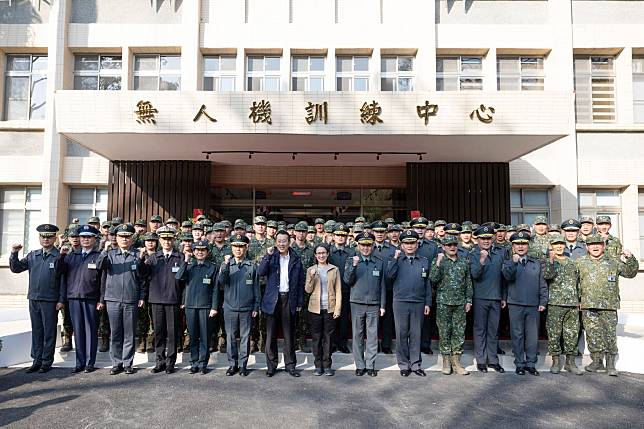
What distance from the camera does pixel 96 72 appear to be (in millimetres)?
12469

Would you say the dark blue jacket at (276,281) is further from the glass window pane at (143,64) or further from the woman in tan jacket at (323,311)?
the glass window pane at (143,64)

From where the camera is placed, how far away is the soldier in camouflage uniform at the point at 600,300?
585cm

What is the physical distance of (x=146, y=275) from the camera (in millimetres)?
5816

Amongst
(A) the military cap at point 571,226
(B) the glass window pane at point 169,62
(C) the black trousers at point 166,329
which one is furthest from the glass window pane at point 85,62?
(A) the military cap at point 571,226

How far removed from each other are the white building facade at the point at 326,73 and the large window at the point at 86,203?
3cm

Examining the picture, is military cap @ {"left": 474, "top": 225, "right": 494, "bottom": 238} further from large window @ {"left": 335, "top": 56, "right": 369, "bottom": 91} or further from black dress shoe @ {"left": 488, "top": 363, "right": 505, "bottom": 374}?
large window @ {"left": 335, "top": 56, "right": 369, "bottom": 91}

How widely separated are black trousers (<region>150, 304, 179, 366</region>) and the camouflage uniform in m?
3.46

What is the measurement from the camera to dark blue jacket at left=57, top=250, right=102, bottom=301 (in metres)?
5.84

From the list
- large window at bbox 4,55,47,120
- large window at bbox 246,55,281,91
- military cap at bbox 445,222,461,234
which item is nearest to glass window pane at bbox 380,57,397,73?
large window at bbox 246,55,281,91

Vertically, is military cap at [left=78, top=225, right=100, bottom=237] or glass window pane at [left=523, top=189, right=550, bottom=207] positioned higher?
glass window pane at [left=523, top=189, right=550, bottom=207]

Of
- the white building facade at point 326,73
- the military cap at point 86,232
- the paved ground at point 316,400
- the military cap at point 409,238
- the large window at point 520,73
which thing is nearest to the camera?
the paved ground at point 316,400

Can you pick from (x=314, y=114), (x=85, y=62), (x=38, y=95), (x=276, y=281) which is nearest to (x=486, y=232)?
(x=276, y=281)

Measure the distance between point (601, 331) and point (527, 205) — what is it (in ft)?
22.4

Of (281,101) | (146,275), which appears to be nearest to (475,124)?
(281,101)
